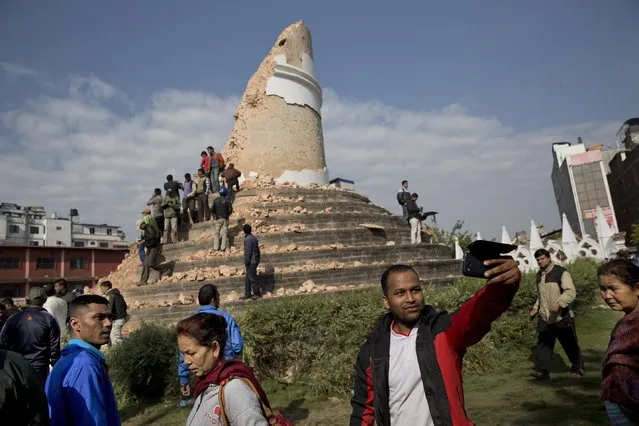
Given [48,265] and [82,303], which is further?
[48,265]

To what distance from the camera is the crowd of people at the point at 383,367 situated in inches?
66.1

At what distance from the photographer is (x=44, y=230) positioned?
43125 mm

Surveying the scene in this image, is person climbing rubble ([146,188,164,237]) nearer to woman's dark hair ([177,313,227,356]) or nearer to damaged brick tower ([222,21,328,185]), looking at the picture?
damaged brick tower ([222,21,328,185])

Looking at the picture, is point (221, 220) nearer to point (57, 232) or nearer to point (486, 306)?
point (486, 306)

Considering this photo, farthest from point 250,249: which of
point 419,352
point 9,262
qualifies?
point 9,262

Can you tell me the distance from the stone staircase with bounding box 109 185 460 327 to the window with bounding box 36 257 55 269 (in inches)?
884

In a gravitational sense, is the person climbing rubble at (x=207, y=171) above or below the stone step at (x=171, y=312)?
above

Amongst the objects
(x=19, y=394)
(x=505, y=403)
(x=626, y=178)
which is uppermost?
(x=626, y=178)

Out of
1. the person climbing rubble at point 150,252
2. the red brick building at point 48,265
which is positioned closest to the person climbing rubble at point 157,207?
the person climbing rubble at point 150,252

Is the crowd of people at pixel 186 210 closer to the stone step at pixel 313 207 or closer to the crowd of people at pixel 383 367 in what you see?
the stone step at pixel 313 207

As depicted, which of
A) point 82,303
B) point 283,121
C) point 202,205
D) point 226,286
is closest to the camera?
point 82,303

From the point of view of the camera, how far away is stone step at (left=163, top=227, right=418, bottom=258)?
10.4 meters

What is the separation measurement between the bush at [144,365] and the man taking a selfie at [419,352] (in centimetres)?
446

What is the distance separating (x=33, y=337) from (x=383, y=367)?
3390 millimetres
